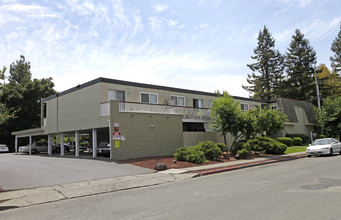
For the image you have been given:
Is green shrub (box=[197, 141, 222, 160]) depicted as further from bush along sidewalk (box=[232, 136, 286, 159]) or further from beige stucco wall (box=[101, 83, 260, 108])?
beige stucco wall (box=[101, 83, 260, 108])

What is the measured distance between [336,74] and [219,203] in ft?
179

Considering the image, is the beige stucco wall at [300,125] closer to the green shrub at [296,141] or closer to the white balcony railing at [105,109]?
the green shrub at [296,141]

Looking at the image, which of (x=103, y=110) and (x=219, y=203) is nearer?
(x=219, y=203)

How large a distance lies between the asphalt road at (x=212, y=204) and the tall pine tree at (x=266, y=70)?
4593cm

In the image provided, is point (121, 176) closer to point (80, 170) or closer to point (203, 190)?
point (80, 170)

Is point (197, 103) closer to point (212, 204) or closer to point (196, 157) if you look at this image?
point (196, 157)

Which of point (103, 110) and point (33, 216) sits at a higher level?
point (103, 110)

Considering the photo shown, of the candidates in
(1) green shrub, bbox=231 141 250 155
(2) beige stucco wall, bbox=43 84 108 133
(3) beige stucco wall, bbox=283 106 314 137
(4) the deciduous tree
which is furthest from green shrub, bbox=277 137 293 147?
(4) the deciduous tree

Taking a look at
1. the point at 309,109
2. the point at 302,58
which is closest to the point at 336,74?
the point at 302,58

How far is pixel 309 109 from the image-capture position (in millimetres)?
39281

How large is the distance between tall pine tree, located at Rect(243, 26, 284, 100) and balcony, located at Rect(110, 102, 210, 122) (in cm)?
3215

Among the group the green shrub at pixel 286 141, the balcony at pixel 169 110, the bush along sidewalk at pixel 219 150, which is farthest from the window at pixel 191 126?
the green shrub at pixel 286 141

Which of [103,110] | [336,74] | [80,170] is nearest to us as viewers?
[80,170]

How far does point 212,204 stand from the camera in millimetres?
6758
